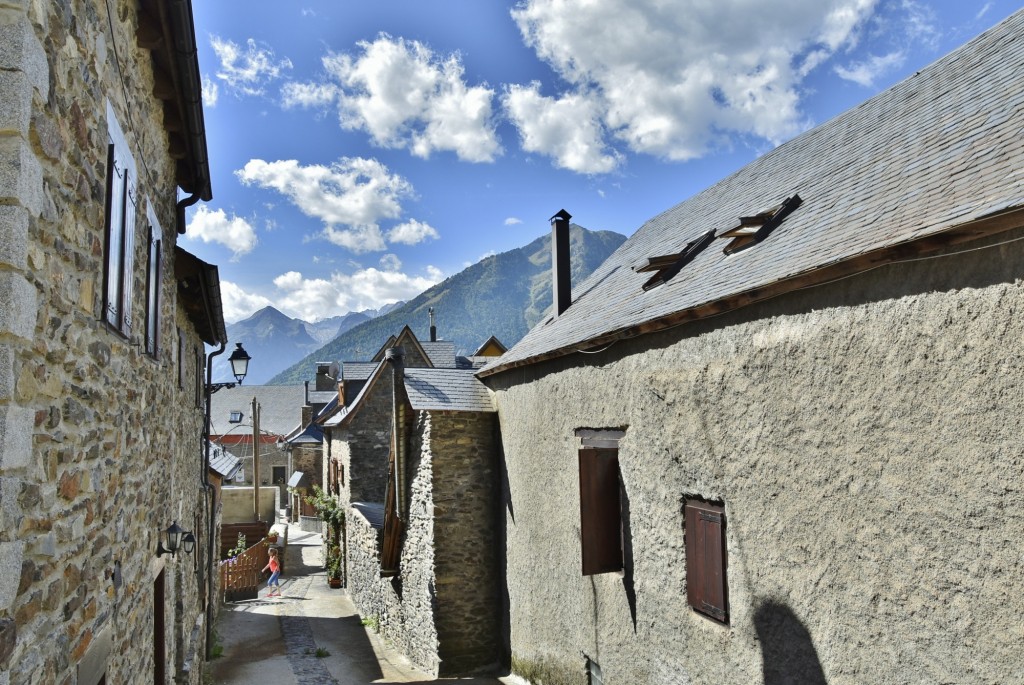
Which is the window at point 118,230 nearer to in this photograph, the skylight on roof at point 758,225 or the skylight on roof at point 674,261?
the skylight on roof at point 758,225

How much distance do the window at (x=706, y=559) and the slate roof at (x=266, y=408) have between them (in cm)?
4568

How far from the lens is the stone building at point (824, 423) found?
4027mm

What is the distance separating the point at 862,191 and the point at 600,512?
412cm

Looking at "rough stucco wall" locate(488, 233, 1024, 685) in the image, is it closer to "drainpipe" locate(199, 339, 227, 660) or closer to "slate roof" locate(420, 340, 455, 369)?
"drainpipe" locate(199, 339, 227, 660)

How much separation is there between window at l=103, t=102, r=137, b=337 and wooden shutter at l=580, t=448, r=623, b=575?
486 centimetres

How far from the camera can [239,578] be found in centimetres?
2031

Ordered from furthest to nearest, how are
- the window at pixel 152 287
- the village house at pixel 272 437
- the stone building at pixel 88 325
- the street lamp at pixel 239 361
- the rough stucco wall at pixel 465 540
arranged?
1. the village house at pixel 272 437
2. the street lamp at pixel 239 361
3. the rough stucco wall at pixel 465 540
4. the window at pixel 152 287
5. the stone building at pixel 88 325

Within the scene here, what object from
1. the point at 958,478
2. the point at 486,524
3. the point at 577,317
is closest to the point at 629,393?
the point at 577,317

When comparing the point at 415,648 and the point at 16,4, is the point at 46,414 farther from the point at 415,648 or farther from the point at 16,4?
the point at 415,648

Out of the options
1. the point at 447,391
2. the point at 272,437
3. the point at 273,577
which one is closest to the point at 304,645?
the point at 447,391

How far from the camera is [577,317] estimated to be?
10.7 meters

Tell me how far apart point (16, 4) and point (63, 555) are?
2.14 m

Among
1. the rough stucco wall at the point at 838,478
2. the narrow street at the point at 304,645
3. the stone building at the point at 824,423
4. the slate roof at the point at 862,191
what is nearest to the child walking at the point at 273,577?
the narrow street at the point at 304,645

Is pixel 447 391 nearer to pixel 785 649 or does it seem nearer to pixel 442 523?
pixel 442 523
